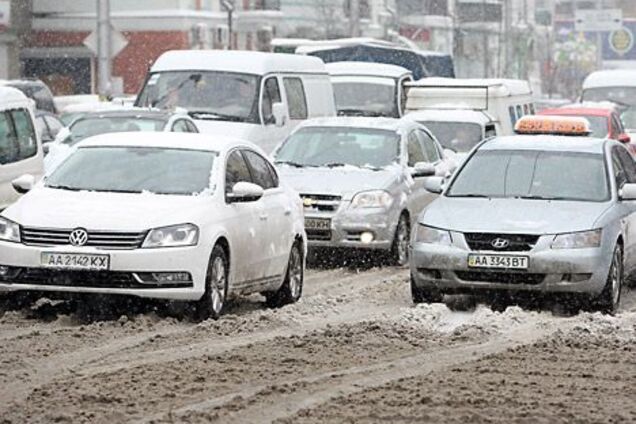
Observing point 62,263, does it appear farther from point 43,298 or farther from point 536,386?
point 536,386

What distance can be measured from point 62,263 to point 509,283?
11.1ft

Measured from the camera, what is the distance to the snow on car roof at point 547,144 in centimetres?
1527

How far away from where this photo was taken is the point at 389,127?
19672mm

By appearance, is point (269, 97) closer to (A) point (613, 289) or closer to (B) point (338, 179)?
(B) point (338, 179)

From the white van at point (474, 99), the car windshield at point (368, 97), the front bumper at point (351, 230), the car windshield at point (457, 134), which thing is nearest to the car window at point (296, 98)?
the car windshield at point (457, 134)

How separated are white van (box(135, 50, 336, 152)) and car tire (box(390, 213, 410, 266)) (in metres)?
4.81

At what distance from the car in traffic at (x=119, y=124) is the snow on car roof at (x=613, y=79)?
15.8 meters

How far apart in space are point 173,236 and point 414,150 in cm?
765

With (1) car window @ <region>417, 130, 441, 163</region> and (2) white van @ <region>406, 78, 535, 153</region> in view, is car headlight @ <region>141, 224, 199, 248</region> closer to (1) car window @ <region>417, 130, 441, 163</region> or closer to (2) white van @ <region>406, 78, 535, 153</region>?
(1) car window @ <region>417, 130, 441, 163</region>

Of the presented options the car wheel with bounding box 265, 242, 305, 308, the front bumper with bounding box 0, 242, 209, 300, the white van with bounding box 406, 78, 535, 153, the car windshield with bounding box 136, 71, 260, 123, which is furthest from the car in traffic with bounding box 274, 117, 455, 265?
the white van with bounding box 406, 78, 535, 153

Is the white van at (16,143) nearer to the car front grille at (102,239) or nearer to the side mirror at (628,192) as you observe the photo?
the car front grille at (102,239)

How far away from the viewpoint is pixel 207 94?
24078 mm

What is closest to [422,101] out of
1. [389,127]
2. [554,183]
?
[389,127]

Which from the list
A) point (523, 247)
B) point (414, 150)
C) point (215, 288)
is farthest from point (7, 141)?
point (523, 247)
